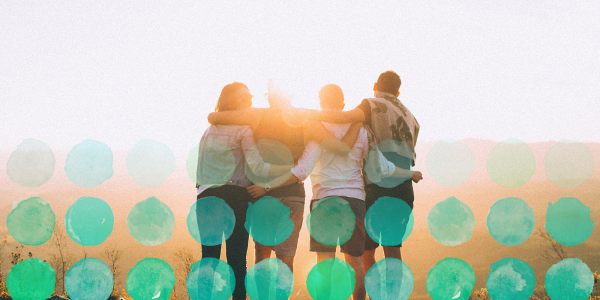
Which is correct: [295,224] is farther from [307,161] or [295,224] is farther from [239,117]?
[239,117]

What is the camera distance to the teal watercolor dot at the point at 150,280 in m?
3.12

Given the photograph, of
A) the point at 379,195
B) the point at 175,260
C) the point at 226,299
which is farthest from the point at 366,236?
the point at 175,260

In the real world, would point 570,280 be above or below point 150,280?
above

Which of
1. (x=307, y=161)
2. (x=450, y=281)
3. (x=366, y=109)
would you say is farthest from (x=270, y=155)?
(x=450, y=281)

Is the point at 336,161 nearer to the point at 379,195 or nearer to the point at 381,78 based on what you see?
the point at 379,195

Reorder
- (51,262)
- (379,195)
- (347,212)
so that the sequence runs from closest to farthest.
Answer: (347,212) → (379,195) → (51,262)

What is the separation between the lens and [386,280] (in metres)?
2.38

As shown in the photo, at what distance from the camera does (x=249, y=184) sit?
2.28m

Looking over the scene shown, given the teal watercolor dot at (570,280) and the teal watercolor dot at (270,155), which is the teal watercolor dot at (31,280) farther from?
the teal watercolor dot at (570,280)

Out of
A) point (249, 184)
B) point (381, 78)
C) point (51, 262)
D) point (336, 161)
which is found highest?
point (381, 78)

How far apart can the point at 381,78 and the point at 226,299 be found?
2065 mm

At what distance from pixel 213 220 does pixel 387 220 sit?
1258mm

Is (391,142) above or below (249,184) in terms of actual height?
above

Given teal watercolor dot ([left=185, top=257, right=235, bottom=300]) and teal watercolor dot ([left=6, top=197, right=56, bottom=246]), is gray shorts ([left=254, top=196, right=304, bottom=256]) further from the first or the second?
teal watercolor dot ([left=6, top=197, right=56, bottom=246])
